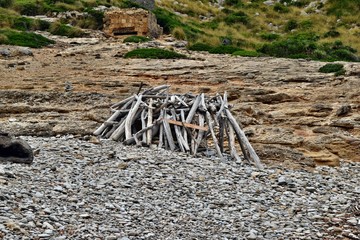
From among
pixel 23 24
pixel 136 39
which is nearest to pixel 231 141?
pixel 136 39

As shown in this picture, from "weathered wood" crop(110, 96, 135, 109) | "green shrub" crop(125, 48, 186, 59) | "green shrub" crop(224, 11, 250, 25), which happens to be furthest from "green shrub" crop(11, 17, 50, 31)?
"weathered wood" crop(110, 96, 135, 109)

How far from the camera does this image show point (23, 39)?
83.7 ft

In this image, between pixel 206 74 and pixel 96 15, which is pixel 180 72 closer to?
pixel 206 74

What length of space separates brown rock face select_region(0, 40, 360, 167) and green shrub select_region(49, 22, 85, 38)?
581cm

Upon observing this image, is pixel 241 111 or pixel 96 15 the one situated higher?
pixel 96 15

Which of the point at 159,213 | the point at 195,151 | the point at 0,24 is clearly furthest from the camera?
the point at 0,24

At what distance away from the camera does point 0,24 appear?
94.1ft

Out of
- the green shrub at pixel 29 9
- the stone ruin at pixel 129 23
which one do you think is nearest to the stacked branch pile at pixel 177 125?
the stone ruin at pixel 129 23

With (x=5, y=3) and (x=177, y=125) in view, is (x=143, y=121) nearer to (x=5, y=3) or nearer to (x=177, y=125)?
(x=177, y=125)

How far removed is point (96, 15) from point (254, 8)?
19.0 meters

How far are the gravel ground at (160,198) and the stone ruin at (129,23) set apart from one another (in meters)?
18.6

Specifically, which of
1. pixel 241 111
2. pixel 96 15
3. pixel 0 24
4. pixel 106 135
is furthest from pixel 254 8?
pixel 106 135

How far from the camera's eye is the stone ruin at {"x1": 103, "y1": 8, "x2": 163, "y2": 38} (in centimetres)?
2891

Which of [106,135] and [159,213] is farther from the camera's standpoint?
[106,135]
